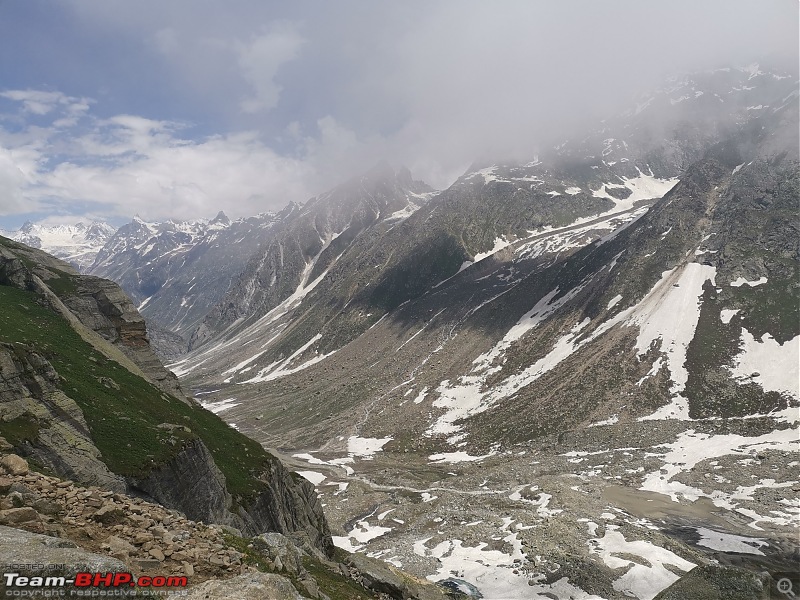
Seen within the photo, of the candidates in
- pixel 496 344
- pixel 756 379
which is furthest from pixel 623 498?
pixel 496 344

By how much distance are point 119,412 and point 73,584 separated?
78.3ft

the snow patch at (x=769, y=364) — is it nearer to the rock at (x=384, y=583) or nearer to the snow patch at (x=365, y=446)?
the snow patch at (x=365, y=446)

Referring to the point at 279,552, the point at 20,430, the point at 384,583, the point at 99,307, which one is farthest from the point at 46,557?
the point at 99,307

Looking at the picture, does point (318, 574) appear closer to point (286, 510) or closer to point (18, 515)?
point (18, 515)

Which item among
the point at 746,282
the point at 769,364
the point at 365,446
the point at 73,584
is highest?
the point at 73,584

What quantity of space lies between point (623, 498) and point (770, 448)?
3435 cm

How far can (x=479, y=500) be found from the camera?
77562 millimetres

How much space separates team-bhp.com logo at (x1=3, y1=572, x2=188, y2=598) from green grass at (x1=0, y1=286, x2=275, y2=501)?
15.3 metres

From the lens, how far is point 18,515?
36.9 ft

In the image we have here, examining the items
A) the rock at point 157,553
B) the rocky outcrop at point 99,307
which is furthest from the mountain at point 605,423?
the rocky outcrop at point 99,307

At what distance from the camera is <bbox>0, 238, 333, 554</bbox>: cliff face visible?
22.5 m

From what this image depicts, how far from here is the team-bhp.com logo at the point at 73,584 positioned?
26.1ft

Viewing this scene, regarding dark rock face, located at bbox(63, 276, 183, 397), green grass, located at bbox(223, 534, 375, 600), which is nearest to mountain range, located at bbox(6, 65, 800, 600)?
dark rock face, located at bbox(63, 276, 183, 397)

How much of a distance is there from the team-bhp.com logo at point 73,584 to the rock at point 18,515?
159 inches
